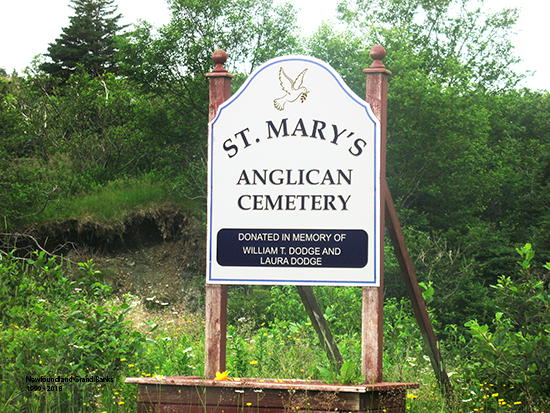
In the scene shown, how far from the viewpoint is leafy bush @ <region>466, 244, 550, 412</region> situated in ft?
15.1

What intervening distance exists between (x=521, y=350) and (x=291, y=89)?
2.82 meters

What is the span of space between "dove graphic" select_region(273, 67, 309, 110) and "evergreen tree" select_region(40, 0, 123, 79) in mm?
27056

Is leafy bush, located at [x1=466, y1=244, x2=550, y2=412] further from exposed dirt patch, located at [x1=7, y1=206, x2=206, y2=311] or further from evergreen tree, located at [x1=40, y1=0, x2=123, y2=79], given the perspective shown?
evergreen tree, located at [x1=40, y1=0, x2=123, y2=79]

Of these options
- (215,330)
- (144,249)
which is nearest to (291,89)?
(215,330)

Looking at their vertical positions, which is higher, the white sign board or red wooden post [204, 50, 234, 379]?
the white sign board

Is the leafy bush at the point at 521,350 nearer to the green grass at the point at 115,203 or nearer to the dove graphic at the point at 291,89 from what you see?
the dove graphic at the point at 291,89

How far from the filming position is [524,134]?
28.2m

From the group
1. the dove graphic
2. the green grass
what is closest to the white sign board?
the dove graphic

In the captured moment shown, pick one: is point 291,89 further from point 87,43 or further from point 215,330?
point 87,43

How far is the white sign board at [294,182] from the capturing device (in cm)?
430

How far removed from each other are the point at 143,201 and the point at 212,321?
13378 mm

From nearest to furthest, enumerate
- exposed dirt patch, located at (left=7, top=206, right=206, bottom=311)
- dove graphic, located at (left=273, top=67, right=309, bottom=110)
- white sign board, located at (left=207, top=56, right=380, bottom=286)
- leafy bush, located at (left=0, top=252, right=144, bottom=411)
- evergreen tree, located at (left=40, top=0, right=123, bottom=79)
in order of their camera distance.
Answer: white sign board, located at (left=207, top=56, right=380, bottom=286)
dove graphic, located at (left=273, top=67, right=309, bottom=110)
leafy bush, located at (left=0, top=252, right=144, bottom=411)
exposed dirt patch, located at (left=7, top=206, right=206, bottom=311)
evergreen tree, located at (left=40, top=0, right=123, bottom=79)

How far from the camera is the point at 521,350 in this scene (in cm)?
479

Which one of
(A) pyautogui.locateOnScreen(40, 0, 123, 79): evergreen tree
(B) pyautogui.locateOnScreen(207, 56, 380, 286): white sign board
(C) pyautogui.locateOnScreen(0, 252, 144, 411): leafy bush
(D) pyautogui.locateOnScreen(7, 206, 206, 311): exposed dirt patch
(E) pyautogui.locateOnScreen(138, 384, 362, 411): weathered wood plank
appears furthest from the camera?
(A) pyautogui.locateOnScreen(40, 0, 123, 79): evergreen tree
